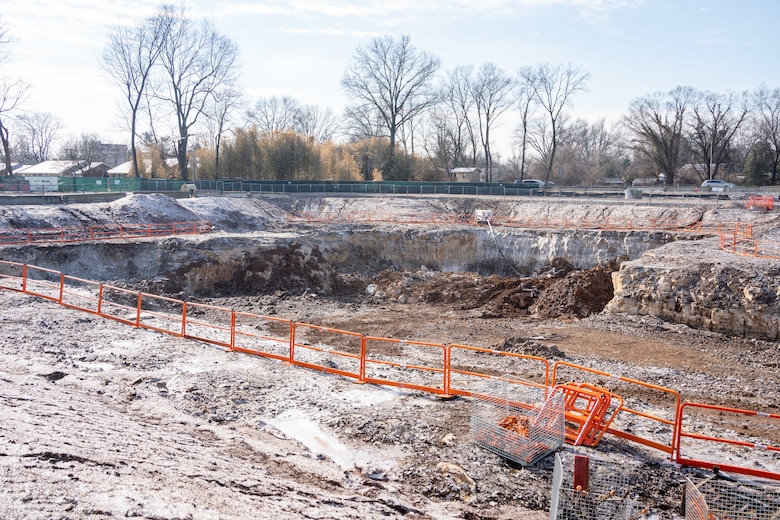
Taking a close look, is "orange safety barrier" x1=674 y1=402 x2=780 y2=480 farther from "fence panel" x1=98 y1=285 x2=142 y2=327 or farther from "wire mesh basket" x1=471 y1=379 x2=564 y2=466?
"fence panel" x1=98 y1=285 x2=142 y2=327

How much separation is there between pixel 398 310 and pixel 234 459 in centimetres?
1632

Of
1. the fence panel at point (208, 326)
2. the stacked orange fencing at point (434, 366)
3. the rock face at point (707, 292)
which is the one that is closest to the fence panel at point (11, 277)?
the stacked orange fencing at point (434, 366)

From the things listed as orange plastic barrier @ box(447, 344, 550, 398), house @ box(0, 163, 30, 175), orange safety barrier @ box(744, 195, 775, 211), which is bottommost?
orange plastic barrier @ box(447, 344, 550, 398)

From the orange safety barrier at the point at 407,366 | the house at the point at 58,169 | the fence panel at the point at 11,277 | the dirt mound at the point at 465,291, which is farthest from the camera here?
the house at the point at 58,169

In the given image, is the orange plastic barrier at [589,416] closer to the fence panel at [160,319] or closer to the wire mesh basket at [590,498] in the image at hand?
the wire mesh basket at [590,498]

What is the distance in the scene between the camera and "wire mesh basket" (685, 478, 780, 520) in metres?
6.95

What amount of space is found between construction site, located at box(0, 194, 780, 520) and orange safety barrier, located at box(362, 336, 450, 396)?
0.40 feet

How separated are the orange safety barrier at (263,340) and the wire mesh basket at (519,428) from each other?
5.03m

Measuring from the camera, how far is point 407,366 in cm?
1162

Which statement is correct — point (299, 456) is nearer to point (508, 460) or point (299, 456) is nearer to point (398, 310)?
point (508, 460)

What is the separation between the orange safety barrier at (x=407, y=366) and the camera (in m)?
11.5

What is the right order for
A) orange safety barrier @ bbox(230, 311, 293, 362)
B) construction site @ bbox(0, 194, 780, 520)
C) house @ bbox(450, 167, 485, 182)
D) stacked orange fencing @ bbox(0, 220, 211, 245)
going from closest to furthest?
construction site @ bbox(0, 194, 780, 520)
orange safety barrier @ bbox(230, 311, 293, 362)
stacked orange fencing @ bbox(0, 220, 211, 245)
house @ bbox(450, 167, 485, 182)

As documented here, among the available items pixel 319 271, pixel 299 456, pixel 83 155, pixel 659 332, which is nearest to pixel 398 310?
pixel 319 271

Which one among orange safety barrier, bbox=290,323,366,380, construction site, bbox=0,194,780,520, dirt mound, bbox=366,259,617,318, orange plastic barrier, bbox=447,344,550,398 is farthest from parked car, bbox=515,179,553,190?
orange plastic barrier, bbox=447,344,550,398
